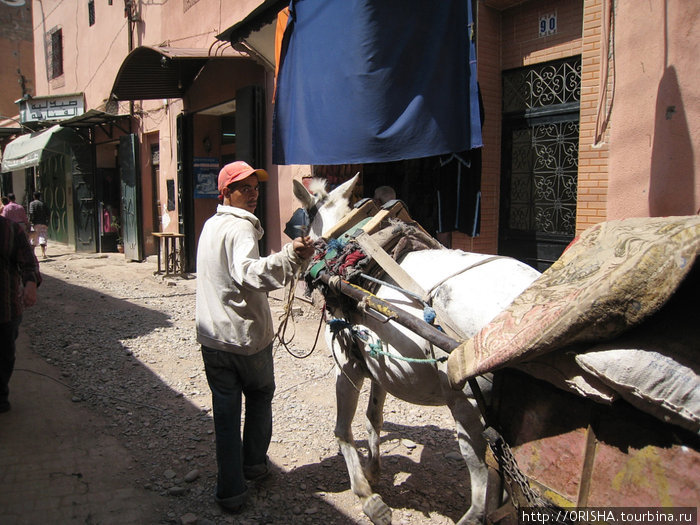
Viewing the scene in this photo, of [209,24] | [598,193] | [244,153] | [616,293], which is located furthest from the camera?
[209,24]

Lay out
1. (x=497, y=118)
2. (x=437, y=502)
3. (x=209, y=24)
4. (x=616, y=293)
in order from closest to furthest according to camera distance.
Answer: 1. (x=616, y=293)
2. (x=437, y=502)
3. (x=497, y=118)
4. (x=209, y=24)

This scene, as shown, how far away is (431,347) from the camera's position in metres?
2.10

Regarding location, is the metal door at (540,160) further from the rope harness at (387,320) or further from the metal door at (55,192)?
the metal door at (55,192)

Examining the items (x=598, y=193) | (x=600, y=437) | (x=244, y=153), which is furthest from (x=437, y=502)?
(x=244, y=153)

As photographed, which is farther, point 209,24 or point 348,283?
point 209,24

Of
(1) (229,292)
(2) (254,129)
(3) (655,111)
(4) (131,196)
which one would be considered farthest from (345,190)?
(4) (131,196)

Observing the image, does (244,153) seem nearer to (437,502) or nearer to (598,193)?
(598,193)

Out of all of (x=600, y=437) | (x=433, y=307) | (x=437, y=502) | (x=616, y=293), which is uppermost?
(x=616, y=293)

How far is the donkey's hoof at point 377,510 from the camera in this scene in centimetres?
257

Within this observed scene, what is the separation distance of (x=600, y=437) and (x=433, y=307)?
2.65 ft

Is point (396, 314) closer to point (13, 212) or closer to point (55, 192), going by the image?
point (13, 212)

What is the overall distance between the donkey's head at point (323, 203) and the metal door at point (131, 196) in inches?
418

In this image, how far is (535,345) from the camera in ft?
4.38

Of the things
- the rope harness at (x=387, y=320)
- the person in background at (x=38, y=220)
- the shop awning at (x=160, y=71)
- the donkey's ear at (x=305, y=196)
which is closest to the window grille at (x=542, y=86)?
the donkey's ear at (x=305, y=196)
